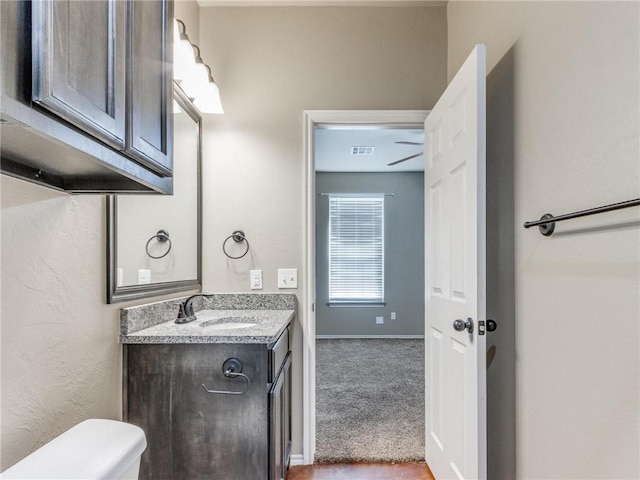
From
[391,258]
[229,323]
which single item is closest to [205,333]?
[229,323]

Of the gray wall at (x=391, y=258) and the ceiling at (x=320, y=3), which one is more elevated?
the ceiling at (x=320, y=3)

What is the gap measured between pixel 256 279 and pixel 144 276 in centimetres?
70

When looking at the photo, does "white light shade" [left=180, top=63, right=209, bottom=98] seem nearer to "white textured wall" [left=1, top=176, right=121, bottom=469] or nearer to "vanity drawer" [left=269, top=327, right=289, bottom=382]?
"white textured wall" [left=1, top=176, right=121, bottom=469]

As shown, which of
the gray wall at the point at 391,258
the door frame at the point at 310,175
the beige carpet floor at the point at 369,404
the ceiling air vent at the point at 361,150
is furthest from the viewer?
the gray wall at the point at 391,258

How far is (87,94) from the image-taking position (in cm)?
70

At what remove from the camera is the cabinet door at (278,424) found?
146 cm

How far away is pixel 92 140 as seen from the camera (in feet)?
2.43

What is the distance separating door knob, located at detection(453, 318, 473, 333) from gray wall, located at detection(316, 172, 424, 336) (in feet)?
13.3

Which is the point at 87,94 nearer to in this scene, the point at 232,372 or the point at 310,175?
the point at 232,372

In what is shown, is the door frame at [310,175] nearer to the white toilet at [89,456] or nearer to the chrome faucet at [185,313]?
the chrome faucet at [185,313]

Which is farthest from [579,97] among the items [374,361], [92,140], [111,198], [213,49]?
[374,361]

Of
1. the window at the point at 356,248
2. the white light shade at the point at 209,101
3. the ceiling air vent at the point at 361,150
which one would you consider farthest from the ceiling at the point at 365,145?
the white light shade at the point at 209,101

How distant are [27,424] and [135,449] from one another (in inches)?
11.7

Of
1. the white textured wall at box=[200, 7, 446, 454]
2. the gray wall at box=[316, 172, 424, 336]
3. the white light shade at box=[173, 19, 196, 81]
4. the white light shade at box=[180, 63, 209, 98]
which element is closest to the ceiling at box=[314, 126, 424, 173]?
the gray wall at box=[316, 172, 424, 336]
